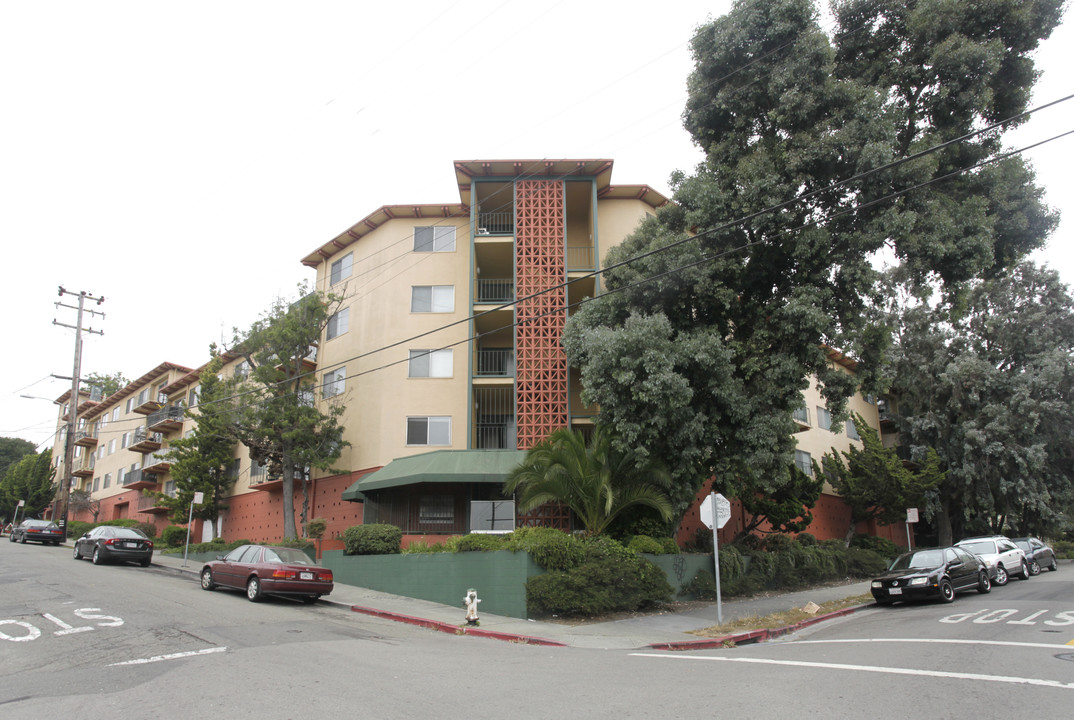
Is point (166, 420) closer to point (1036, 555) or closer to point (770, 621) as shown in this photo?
point (770, 621)

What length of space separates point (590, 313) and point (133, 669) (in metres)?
14.4

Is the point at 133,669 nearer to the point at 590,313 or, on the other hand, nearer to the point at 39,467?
the point at 590,313

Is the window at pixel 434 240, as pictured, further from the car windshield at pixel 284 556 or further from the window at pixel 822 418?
the window at pixel 822 418

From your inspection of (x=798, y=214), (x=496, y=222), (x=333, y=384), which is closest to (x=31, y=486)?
(x=333, y=384)

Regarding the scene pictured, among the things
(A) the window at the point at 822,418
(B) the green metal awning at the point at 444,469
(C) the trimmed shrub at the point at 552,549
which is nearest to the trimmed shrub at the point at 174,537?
(B) the green metal awning at the point at 444,469

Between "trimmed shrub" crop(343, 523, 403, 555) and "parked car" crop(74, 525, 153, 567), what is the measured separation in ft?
29.3

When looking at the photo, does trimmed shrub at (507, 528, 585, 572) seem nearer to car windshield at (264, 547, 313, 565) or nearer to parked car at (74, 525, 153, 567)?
car windshield at (264, 547, 313, 565)

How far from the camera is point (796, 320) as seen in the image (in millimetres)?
17453

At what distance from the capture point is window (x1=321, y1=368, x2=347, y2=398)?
27.1m

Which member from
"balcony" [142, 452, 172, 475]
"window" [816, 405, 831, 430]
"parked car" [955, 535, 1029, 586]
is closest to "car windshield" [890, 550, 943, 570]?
"parked car" [955, 535, 1029, 586]

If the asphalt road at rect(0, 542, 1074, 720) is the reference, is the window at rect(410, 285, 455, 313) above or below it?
above

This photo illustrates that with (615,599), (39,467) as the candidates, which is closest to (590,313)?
(615,599)

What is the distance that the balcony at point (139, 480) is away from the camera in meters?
41.4

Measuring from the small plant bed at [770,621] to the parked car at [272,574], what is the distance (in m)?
8.52
